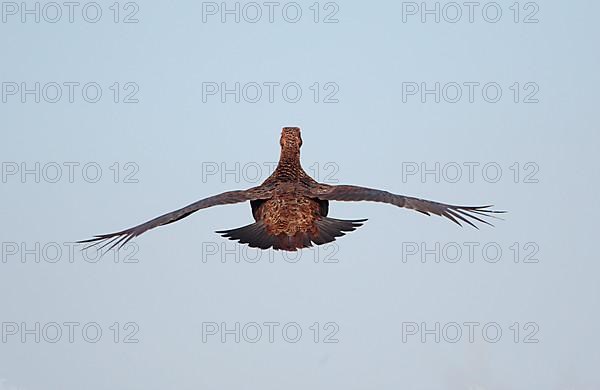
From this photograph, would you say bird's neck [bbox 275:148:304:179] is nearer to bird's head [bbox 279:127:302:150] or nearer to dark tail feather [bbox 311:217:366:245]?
bird's head [bbox 279:127:302:150]

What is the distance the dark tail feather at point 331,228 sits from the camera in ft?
88.8

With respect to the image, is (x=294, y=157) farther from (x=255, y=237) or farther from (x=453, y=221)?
(x=453, y=221)

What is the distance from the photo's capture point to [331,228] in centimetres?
2725

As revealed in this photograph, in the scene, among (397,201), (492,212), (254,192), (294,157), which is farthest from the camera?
(294,157)

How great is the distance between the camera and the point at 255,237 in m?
27.1

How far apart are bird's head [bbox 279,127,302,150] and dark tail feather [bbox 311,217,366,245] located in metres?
3.57

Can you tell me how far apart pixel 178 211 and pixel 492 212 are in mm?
6623

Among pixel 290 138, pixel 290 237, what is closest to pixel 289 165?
pixel 290 138

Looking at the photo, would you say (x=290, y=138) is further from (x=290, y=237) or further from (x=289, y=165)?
(x=290, y=237)

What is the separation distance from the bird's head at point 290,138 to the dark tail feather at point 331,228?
11.7 feet

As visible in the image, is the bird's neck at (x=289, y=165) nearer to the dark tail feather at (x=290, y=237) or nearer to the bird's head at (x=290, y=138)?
the bird's head at (x=290, y=138)

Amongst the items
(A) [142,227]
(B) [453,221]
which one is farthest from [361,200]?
(A) [142,227]

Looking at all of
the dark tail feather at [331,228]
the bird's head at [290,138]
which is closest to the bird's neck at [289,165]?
the bird's head at [290,138]

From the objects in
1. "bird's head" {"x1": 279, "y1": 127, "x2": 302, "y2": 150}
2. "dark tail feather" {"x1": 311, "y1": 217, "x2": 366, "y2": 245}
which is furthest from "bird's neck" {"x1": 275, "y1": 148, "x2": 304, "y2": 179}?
"dark tail feather" {"x1": 311, "y1": 217, "x2": 366, "y2": 245}
